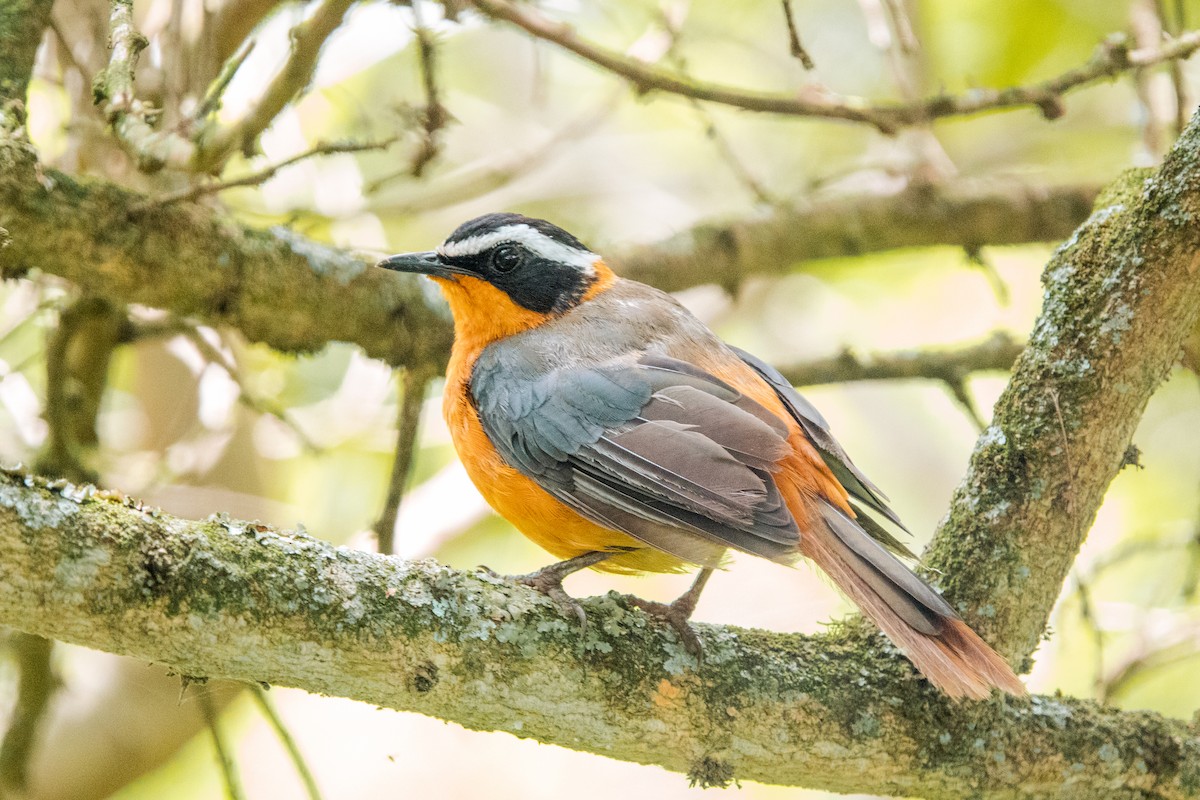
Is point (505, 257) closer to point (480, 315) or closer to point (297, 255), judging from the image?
point (480, 315)

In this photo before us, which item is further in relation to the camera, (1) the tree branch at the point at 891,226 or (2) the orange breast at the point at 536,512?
(1) the tree branch at the point at 891,226

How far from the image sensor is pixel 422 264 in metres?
4.36

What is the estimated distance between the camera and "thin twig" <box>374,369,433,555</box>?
14.6 feet

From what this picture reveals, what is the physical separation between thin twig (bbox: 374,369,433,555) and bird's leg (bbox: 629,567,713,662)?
143cm

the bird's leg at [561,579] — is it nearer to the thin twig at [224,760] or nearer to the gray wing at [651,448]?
the gray wing at [651,448]

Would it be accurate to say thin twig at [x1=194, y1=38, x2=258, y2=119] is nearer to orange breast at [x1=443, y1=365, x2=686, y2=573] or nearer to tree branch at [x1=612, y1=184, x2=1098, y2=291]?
orange breast at [x1=443, y1=365, x2=686, y2=573]

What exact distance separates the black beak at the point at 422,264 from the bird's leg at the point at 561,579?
1355mm

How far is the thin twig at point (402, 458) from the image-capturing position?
4441mm

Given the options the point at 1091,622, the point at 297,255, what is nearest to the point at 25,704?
the point at 297,255

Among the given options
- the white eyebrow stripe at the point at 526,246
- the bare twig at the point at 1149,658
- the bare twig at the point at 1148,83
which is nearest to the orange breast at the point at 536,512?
the white eyebrow stripe at the point at 526,246

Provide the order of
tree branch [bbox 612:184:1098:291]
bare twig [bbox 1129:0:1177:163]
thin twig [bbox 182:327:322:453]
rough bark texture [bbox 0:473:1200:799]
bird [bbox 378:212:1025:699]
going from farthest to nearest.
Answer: tree branch [bbox 612:184:1098:291]
bare twig [bbox 1129:0:1177:163]
thin twig [bbox 182:327:322:453]
bird [bbox 378:212:1025:699]
rough bark texture [bbox 0:473:1200:799]

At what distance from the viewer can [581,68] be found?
9.29 meters

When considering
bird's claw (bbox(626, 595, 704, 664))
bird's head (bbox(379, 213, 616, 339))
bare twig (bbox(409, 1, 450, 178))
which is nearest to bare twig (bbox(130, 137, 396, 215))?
bare twig (bbox(409, 1, 450, 178))

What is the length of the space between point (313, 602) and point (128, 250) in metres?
1.97
